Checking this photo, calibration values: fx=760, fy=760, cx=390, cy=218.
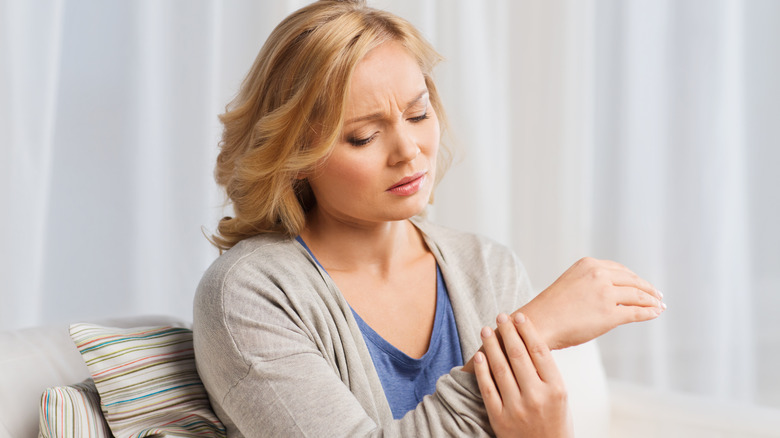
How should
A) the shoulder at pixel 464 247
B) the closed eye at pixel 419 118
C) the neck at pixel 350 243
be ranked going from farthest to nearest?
the shoulder at pixel 464 247
the neck at pixel 350 243
the closed eye at pixel 419 118

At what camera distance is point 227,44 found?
2.39m

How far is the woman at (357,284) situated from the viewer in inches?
43.9

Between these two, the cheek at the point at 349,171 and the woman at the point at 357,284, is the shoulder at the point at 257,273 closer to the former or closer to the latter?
the woman at the point at 357,284

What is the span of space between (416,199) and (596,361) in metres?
0.71

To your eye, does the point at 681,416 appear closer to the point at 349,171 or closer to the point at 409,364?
the point at 409,364

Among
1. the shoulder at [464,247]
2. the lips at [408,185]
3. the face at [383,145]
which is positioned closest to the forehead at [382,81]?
the face at [383,145]

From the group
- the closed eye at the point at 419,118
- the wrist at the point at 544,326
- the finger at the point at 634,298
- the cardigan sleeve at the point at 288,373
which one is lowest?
the cardigan sleeve at the point at 288,373

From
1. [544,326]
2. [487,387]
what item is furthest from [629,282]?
[487,387]

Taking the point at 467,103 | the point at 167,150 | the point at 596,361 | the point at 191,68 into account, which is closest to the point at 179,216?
the point at 167,150

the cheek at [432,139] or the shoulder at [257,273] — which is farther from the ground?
the cheek at [432,139]

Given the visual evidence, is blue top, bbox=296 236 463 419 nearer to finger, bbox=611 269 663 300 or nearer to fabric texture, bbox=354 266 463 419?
fabric texture, bbox=354 266 463 419

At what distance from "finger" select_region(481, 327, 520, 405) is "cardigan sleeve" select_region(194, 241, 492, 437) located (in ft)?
0.15

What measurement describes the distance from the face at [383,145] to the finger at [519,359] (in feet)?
0.92

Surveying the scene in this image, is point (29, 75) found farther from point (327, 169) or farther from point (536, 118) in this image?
point (536, 118)
